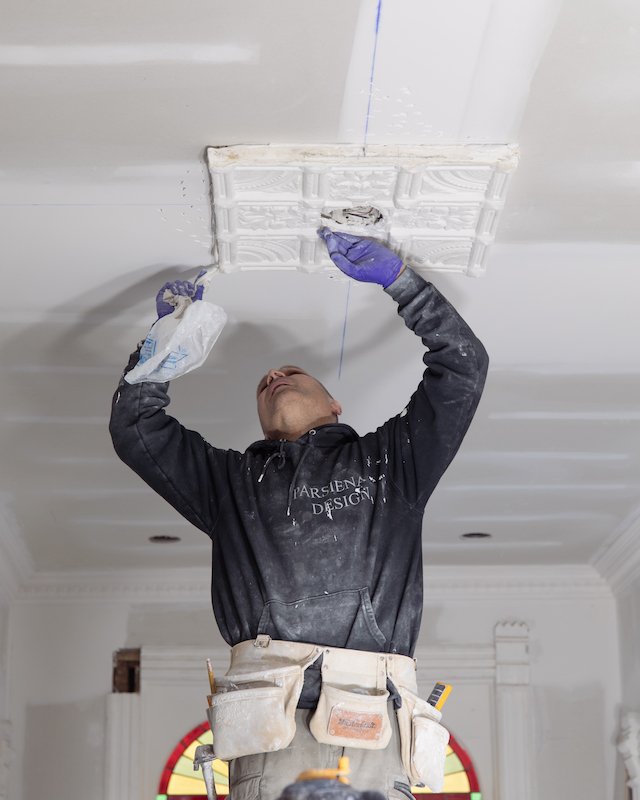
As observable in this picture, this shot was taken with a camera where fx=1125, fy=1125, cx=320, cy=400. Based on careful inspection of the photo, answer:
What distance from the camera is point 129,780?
5.60m

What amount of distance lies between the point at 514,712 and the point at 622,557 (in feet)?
3.19

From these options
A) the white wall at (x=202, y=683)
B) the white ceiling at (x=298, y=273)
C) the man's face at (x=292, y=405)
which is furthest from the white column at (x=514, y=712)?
the man's face at (x=292, y=405)

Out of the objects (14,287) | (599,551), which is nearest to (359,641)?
(14,287)

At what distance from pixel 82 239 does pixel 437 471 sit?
1.05 m

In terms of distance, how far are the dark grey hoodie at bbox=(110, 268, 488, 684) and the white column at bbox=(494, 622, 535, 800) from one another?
11.2ft

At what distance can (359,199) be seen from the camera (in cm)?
264

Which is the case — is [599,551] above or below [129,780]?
above

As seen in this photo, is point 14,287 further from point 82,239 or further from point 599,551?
point 599,551

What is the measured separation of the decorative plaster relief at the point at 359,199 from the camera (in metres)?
2.48

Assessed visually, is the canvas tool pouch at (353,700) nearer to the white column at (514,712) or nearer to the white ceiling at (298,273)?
the white ceiling at (298,273)

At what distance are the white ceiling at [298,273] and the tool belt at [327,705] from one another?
3.50ft

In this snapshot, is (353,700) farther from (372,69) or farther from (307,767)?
(372,69)

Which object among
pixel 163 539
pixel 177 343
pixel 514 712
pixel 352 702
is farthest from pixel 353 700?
pixel 514 712

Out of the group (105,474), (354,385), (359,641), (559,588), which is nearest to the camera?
(359,641)
